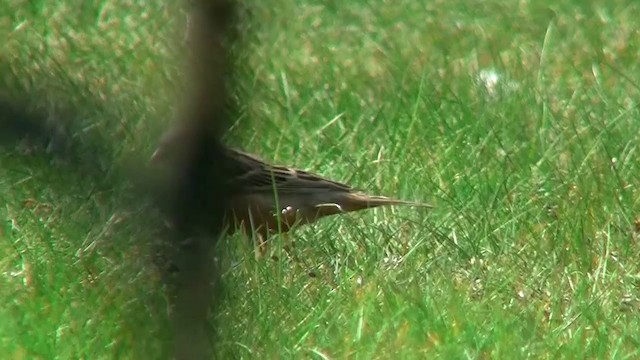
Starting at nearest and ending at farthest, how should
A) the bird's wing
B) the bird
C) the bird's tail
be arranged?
the bird → the bird's tail → the bird's wing

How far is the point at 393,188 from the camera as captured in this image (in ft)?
18.3

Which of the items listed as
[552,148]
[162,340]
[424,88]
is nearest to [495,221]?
[552,148]

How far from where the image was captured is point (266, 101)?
6.34 meters

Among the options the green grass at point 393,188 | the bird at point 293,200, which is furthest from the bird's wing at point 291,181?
the green grass at point 393,188

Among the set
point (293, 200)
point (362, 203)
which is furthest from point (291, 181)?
point (362, 203)

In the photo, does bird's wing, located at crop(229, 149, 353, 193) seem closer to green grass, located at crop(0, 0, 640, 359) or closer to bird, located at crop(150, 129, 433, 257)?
bird, located at crop(150, 129, 433, 257)

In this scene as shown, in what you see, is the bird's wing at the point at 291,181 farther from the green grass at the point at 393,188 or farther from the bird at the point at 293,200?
the green grass at the point at 393,188

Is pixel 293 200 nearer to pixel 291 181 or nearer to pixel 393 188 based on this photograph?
Result: pixel 291 181

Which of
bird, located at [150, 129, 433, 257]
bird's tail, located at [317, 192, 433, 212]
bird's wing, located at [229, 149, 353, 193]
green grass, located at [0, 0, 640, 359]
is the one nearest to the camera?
green grass, located at [0, 0, 640, 359]

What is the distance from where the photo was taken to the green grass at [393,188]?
12.9 ft

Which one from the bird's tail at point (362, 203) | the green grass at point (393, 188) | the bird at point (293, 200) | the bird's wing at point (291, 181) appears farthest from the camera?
the bird's wing at point (291, 181)

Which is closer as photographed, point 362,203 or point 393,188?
point 362,203

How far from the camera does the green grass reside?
3934 mm

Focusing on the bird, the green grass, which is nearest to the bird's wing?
Answer: the bird
